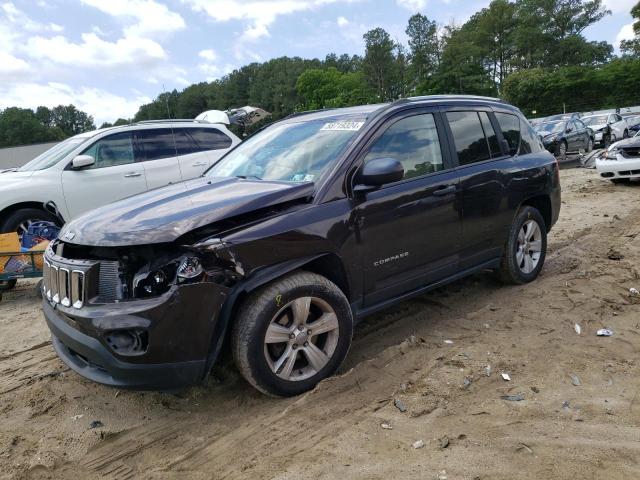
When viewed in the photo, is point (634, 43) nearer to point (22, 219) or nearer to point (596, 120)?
point (596, 120)

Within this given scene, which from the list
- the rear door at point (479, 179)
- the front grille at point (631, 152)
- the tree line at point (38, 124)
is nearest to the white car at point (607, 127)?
the front grille at point (631, 152)

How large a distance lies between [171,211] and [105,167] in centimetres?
520

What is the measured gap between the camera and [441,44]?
8194 centimetres

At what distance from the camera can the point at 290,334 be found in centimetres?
312

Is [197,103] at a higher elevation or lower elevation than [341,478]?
higher

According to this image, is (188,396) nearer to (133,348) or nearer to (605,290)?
(133,348)

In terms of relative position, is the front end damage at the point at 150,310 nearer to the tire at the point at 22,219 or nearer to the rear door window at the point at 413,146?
the rear door window at the point at 413,146

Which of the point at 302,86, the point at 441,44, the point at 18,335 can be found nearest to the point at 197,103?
the point at 302,86

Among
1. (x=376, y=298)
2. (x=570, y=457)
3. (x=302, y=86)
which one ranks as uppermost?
(x=302, y=86)

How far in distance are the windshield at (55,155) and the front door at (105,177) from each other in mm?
253

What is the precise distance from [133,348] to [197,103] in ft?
391

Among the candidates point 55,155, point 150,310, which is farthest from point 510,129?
point 55,155

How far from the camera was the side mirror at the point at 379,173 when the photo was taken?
338 centimetres

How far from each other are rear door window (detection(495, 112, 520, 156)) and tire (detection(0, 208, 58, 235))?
5.82 m
